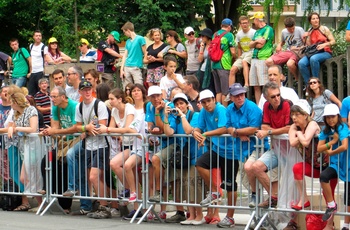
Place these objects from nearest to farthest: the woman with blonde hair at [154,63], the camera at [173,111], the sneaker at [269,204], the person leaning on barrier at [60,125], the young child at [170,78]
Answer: the sneaker at [269,204], the camera at [173,111], the person leaning on barrier at [60,125], the young child at [170,78], the woman with blonde hair at [154,63]

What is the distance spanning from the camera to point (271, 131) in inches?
499

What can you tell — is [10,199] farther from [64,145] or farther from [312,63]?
[312,63]

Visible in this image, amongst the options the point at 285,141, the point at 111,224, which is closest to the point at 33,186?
the point at 111,224

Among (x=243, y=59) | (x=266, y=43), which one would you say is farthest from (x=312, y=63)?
(x=243, y=59)

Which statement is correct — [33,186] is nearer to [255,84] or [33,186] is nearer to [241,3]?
[255,84]

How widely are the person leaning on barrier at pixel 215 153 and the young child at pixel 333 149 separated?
155 centimetres

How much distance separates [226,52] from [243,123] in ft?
19.6

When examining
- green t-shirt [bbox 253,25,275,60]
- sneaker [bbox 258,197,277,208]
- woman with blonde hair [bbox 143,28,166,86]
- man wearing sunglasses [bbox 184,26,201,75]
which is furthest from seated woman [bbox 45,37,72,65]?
sneaker [bbox 258,197,277,208]

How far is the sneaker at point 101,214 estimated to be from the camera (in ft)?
47.7

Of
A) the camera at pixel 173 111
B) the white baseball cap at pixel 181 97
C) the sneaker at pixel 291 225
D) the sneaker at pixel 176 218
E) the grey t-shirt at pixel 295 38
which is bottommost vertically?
the sneaker at pixel 176 218

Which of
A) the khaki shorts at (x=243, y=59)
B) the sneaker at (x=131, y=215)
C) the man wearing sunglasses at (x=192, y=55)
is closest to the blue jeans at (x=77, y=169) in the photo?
the sneaker at (x=131, y=215)

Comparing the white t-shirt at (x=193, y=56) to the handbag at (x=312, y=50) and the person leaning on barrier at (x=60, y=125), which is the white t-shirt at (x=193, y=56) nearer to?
the handbag at (x=312, y=50)

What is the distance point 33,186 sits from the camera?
15.4 m

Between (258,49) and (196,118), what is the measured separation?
16.0 feet
